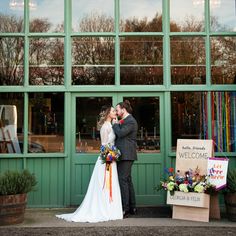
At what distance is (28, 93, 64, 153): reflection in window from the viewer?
6.90m

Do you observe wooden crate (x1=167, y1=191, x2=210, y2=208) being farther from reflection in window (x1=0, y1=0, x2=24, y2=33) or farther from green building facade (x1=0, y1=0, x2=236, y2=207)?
reflection in window (x1=0, y1=0, x2=24, y2=33)

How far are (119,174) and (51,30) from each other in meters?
3.18

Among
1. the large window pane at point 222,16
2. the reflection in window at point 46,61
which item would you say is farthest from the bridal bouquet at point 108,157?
the large window pane at point 222,16

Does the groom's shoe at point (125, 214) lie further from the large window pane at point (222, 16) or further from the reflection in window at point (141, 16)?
the large window pane at point (222, 16)

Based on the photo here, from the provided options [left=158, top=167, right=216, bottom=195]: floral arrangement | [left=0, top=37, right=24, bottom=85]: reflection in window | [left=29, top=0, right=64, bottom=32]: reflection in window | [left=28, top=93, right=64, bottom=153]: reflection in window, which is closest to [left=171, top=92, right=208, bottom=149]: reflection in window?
[left=158, top=167, right=216, bottom=195]: floral arrangement

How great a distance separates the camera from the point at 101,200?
5.95 m

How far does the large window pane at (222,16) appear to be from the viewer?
711 cm

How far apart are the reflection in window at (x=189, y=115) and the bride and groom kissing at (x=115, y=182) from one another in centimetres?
123

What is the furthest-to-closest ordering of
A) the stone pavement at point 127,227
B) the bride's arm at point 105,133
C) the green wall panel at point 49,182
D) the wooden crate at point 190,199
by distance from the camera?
the green wall panel at point 49,182 < the bride's arm at point 105,133 < the wooden crate at point 190,199 < the stone pavement at point 127,227

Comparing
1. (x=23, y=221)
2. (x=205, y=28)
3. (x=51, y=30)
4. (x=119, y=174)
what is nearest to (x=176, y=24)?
(x=205, y=28)

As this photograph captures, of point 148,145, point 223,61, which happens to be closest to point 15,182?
point 148,145

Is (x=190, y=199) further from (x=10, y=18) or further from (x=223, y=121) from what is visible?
(x=10, y=18)

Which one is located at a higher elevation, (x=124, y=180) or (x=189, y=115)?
(x=189, y=115)

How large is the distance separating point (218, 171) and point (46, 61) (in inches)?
152
